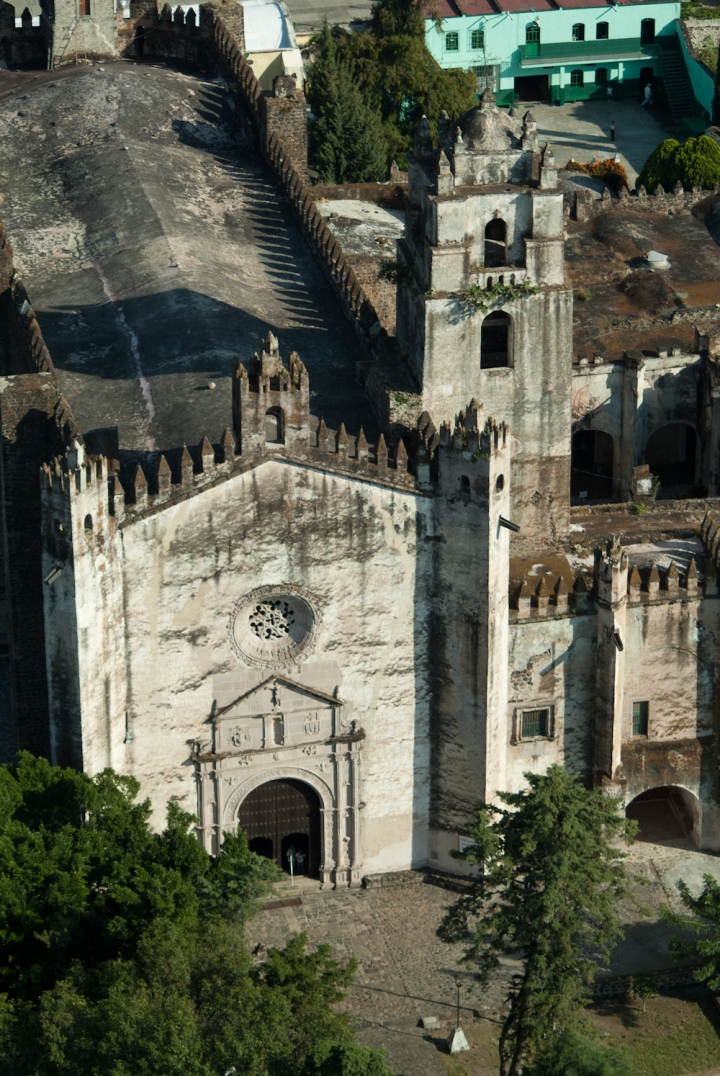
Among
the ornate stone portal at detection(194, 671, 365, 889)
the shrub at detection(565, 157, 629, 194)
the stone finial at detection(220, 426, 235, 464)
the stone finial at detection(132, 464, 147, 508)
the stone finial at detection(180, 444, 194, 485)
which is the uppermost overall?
the shrub at detection(565, 157, 629, 194)

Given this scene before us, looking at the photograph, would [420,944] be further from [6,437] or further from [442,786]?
[6,437]

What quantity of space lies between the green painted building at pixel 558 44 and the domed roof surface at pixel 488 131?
6315 cm

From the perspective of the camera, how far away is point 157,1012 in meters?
65.4

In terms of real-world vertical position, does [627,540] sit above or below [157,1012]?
above

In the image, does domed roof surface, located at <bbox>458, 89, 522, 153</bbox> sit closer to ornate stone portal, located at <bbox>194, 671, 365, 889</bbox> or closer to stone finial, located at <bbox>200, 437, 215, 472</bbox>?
stone finial, located at <bbox>200, 437, 215, 472</bbox>

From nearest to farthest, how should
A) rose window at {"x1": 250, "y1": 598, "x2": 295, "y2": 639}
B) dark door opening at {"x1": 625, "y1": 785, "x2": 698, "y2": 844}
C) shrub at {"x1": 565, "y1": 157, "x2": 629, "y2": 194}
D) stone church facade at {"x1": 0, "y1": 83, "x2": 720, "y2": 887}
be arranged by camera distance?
stone church facade at {"x1": 0, "y1": 83, "x2": 720, "y2": 887}
rose window at {"x1": 250, "y1": 598, "x2": 295, "y2": 639}
dark door opening at {"x1": 625, "y1": 785, "x2": 698, "y2": 844}
shrub at {"x1": 565, "y1": 157, "x2": 629, "y2": 194}

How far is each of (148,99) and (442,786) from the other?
39.9 meters

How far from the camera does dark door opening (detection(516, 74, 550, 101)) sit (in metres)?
146

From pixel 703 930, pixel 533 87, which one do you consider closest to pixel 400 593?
pixel 703 930

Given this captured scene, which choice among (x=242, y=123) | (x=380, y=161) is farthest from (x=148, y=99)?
(x=380, y=161)

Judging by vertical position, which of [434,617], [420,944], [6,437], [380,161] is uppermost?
[380,161]

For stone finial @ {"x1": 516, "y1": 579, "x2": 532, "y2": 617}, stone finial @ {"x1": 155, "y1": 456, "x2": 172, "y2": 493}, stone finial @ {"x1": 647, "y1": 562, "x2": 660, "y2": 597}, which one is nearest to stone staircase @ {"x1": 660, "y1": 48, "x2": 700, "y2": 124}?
stone finial @ {"x1": 647, "y1": 562, "x2": 660, "y2": 597}

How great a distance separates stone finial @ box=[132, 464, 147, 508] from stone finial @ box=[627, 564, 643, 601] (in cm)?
1655

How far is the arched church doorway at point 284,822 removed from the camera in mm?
79375
